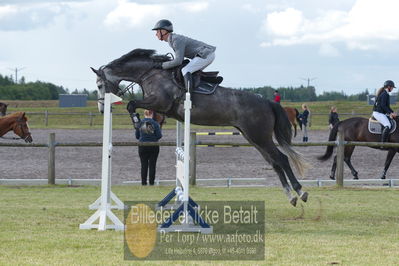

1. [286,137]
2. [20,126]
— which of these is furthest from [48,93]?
[286,137]

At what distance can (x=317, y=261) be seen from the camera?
708 cm

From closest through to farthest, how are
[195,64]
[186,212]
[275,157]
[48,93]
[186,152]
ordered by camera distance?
[186,152]
[186,212]
[195,64]
[275,157]
[48,93]

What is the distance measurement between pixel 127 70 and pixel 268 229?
2970 mm

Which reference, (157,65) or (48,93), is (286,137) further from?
(48,93)

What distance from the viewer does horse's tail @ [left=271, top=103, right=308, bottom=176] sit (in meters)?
10.7

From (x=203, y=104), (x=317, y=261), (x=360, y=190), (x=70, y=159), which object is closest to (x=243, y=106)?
(x=203, y=104)

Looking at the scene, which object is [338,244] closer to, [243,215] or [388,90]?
[243,215]

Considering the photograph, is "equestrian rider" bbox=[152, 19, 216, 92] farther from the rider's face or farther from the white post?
the white post

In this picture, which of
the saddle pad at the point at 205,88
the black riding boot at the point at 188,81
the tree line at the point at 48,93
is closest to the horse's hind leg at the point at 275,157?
the saddle pad at the point at 205,88

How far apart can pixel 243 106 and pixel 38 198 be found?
185 inches

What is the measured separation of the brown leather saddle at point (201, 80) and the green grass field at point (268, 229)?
196 centimetres

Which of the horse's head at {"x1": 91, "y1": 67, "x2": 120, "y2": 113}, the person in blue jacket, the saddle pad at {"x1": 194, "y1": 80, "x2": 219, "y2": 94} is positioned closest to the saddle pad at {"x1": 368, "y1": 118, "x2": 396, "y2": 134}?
the person in blue jacket

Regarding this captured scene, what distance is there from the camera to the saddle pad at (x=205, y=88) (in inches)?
390

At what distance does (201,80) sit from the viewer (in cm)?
1002
